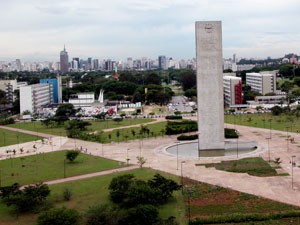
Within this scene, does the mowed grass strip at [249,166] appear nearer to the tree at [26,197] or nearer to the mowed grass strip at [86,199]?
the mowed grass strip at [86,199]

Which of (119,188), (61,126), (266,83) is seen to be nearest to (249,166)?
(119,188)

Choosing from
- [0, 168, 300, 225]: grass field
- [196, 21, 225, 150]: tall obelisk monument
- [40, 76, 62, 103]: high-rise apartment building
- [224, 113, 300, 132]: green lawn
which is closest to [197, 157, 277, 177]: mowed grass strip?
[0, 168, 300, 225]: grass field

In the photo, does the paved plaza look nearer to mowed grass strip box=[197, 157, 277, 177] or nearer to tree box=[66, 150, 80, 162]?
mowed grass strip box=[197, 157, 277, 177]

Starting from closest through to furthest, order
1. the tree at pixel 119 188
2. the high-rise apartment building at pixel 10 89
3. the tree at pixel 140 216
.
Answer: the tree at pixel 140 216 → the tree at pixel 119 188 → the high-rise apartment building at pixel 10 89

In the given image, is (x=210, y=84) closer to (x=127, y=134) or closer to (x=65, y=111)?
(x=127, y=134)

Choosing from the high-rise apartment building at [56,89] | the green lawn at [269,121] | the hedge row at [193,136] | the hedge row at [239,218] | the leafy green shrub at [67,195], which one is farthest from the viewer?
the high-rise apartment building at [56,89]

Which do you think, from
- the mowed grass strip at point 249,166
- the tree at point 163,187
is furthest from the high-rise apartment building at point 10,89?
the tree at point 163,187

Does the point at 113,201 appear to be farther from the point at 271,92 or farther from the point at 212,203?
the point at 271,92

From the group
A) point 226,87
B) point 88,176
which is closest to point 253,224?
point 88,176
